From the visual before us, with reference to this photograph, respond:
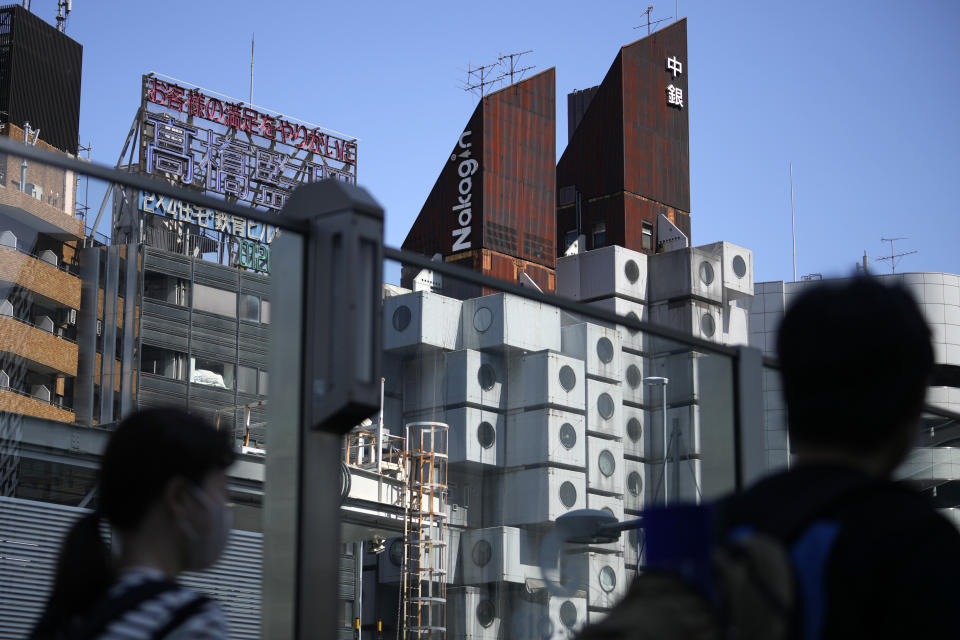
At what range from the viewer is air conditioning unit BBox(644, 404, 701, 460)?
3477 millimetres

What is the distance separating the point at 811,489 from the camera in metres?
1.28

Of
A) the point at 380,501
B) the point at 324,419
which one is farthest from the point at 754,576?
the point at 380,501

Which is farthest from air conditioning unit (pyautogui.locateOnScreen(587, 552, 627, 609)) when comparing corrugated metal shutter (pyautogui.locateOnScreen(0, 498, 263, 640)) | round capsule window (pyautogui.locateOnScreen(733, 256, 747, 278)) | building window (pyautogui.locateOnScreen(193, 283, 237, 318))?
round capsule window (pyautogui.locateOnScreen(733, 256, 747, 278))

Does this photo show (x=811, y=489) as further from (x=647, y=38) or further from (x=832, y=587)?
(x=647, y=38)

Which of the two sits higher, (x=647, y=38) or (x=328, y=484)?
(x=647, y=38)

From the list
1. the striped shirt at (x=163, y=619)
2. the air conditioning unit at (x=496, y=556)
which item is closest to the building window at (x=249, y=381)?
the air conditioning unit at (x=496, y=556)

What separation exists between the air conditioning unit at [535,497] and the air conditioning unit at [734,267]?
47796mm

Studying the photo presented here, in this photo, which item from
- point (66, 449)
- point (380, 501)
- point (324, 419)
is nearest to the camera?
point (324, 419)

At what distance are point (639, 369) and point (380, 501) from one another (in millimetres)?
833

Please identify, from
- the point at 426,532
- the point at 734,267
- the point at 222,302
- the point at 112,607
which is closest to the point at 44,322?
the point at 222,302

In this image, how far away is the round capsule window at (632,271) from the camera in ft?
166

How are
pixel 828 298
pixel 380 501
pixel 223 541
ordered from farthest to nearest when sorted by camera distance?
pixel 380 501, pixel 223 541, pixel 828 298

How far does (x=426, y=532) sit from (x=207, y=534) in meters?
1.97

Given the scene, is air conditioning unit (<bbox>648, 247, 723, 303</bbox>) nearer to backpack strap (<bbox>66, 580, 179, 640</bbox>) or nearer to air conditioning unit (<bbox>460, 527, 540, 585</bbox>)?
air conditioning unit (<bbox>460, 527, 540, 585</bbox>)
